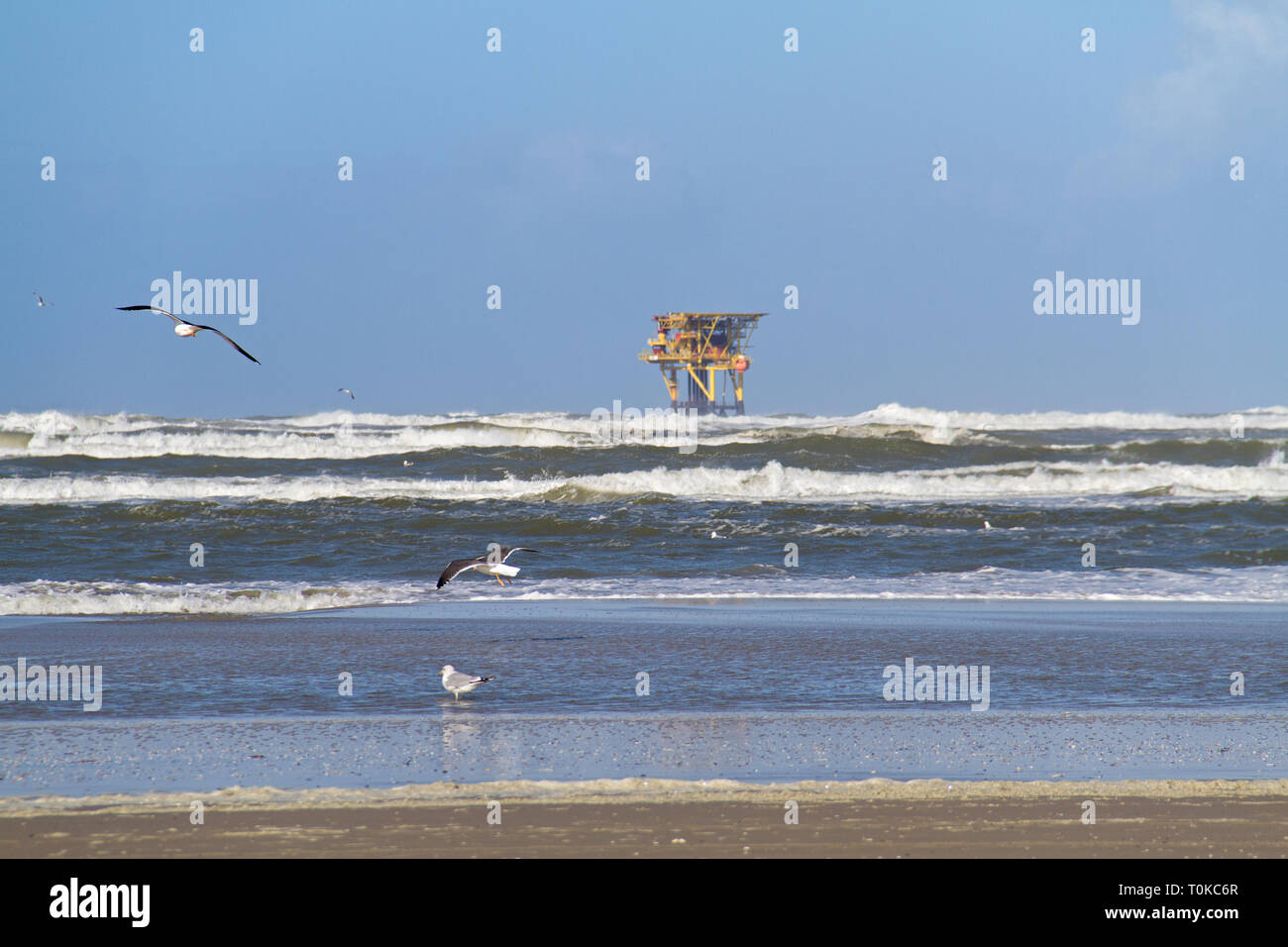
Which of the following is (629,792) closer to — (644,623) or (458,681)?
(458,681)

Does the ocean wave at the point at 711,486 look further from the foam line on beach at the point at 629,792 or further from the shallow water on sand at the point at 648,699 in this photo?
the foam line on beach at the point at 629,792

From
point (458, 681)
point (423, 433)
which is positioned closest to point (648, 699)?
point (458, 681)

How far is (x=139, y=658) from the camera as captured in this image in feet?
24.7

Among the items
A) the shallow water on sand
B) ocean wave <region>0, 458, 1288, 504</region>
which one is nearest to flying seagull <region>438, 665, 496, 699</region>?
the shallow water on sand

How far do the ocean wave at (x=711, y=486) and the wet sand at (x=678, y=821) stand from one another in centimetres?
1486

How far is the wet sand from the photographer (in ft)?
12.1

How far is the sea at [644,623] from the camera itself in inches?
199

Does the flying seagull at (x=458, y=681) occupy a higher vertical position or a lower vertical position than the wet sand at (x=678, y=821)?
higher

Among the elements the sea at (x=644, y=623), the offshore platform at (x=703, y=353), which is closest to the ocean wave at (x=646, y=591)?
the sea at (x=644, y=623)

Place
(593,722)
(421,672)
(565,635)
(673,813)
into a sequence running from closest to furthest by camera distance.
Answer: (673,813) → (593,722) → (421,672) → (565,635)

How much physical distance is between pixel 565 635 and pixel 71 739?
3765 millimetres

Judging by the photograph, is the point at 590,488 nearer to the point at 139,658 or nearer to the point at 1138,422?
the point at 139,658

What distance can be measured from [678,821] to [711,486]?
17906 millimetres
